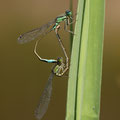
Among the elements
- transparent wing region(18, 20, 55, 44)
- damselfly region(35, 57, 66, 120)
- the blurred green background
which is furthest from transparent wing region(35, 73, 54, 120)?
the blurred green background

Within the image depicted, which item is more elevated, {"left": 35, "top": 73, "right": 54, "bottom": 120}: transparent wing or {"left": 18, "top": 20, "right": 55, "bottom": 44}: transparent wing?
{"left": 18, "top": 20, "right": 55, "bottom": 44}: transparent wing

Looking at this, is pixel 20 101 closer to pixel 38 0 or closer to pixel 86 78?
pixel 38 0

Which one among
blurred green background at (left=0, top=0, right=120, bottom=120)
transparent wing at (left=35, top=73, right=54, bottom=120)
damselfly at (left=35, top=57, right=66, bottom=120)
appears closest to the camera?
damselfly at (left=35, top=57, right=66, bottom=120)

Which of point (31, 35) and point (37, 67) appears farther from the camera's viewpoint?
point (37, 67)

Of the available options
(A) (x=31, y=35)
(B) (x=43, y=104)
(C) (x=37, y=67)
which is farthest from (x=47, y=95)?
(C) (x=37, y=67)

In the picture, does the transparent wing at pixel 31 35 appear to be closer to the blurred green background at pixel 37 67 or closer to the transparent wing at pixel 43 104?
the transparent wing at pixel 43 104

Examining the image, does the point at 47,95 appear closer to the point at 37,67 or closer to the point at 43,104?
the point at 43,104

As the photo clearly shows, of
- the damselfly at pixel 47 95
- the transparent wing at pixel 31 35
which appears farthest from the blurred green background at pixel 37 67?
the damselfly at pixel 47 95

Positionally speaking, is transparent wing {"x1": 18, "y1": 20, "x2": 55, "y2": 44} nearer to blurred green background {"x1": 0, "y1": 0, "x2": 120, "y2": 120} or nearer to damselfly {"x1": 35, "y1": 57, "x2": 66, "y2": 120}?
damselfly {"x1": 35, "y1": 57, "x2": 66, "y2": 120}
